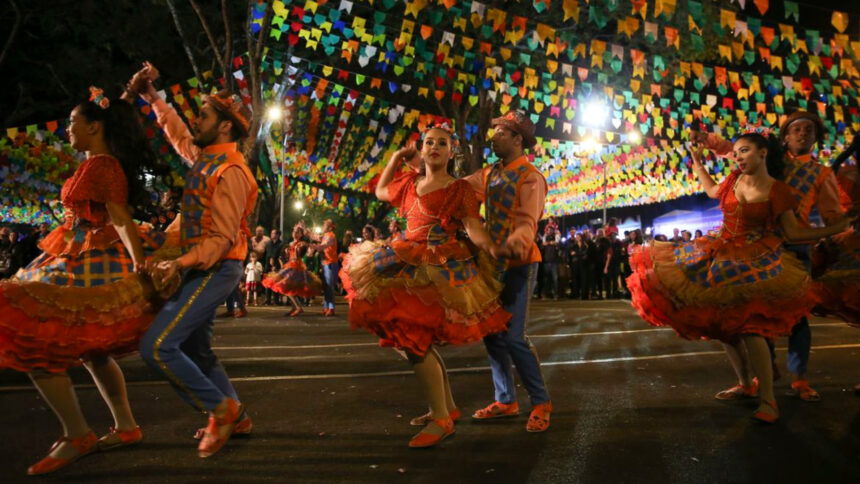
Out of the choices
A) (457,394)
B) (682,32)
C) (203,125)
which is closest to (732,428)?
(457,394)

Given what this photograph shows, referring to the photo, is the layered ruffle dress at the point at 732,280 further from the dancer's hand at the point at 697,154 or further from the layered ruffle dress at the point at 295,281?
the layered ruffle dress at the point at 295,281

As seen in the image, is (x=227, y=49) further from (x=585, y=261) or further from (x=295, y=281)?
(x=585, y=261)

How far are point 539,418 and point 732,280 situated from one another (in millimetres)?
1702

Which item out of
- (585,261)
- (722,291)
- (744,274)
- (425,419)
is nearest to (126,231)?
(425,419)

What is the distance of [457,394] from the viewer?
5652 millimetres

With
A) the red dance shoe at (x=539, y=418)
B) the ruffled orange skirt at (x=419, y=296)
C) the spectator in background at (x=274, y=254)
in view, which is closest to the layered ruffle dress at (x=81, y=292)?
the ruffled orange skirt at (x=419, y=296)

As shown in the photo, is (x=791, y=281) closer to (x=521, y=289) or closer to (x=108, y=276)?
(x=521, y=289)

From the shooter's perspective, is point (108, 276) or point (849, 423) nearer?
point (108, 276)

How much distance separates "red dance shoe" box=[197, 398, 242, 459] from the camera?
3.87 metres

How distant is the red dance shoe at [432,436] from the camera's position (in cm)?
404

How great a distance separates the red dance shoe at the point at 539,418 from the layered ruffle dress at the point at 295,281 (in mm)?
9781

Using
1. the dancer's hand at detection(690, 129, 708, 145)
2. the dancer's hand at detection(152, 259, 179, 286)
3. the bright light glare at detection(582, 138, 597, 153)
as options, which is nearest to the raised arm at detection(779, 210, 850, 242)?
the dancer's hand at detection(690, 129, 708, 145)

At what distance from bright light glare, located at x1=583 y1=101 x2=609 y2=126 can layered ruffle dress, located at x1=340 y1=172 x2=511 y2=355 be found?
16.9 meters

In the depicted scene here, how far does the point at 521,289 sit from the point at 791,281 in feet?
6.30
